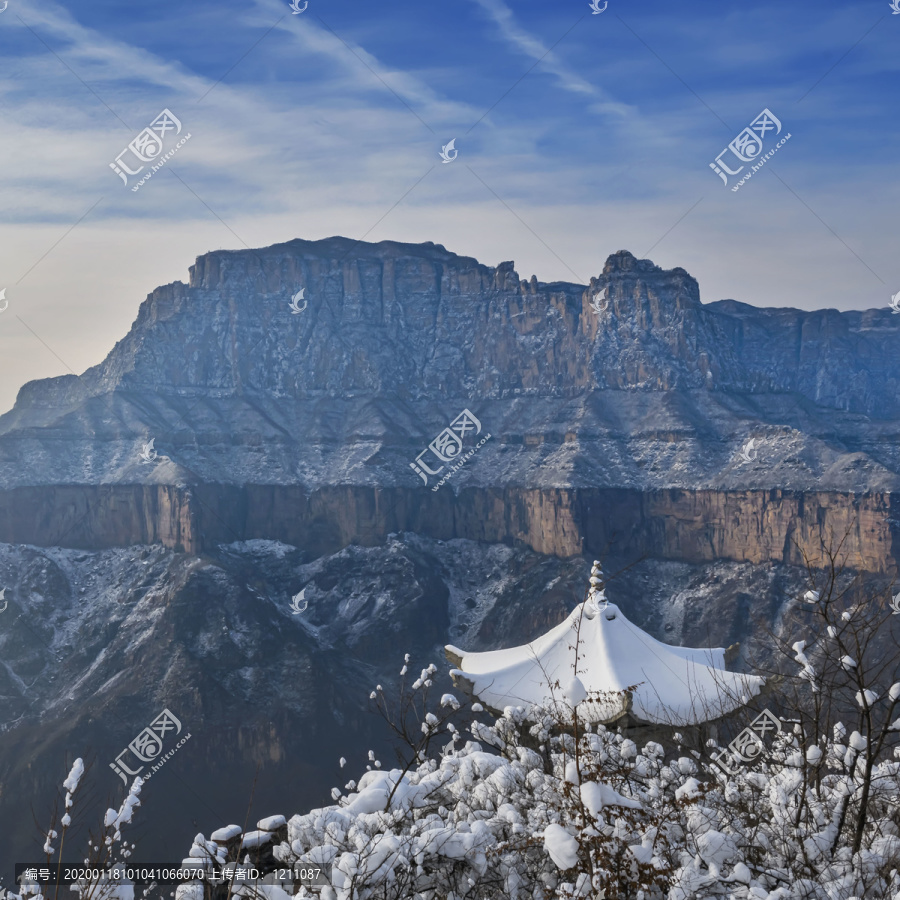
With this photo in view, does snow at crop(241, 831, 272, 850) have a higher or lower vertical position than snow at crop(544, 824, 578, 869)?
lower

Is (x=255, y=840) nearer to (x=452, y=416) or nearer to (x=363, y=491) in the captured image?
(x=363, y=491)

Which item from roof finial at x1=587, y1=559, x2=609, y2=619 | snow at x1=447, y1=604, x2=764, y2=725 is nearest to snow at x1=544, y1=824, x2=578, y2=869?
snow at x1=447, y1=604, x2=764, y2=725

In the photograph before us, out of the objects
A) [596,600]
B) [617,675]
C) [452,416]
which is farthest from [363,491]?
[617,675]

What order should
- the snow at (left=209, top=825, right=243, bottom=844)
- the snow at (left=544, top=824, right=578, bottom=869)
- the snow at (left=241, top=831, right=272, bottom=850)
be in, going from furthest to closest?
the snow at (left=209, top=825, right=243, bottom=844)
the snow at (left=241, top=831, right=272, bottom=850)
the snow at (left=544, top=824, right=578, bottom=869)

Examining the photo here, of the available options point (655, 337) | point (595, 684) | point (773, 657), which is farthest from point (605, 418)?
point (595, 684)

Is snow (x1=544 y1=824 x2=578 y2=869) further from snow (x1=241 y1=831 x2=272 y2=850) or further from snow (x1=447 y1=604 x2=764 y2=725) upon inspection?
snow (x1=447 y1=604 x2=764 y2=725)

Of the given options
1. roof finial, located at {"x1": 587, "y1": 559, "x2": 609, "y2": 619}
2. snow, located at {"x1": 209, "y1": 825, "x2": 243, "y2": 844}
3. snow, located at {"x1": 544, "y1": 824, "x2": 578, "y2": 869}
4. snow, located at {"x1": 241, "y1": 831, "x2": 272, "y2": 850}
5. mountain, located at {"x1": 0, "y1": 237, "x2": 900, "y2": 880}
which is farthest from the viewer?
mountain, located at {"x1": 0, "y1": 237, "x2": 900, "y2": 880}

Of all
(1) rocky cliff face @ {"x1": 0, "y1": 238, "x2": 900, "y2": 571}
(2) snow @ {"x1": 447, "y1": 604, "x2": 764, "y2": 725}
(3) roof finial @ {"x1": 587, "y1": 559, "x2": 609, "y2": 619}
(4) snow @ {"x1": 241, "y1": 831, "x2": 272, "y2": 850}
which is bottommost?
(4) snow @ {"x1": 241, "y1": 831, "x2": 272, "y2": 850}

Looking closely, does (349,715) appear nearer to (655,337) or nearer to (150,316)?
(655,337)
